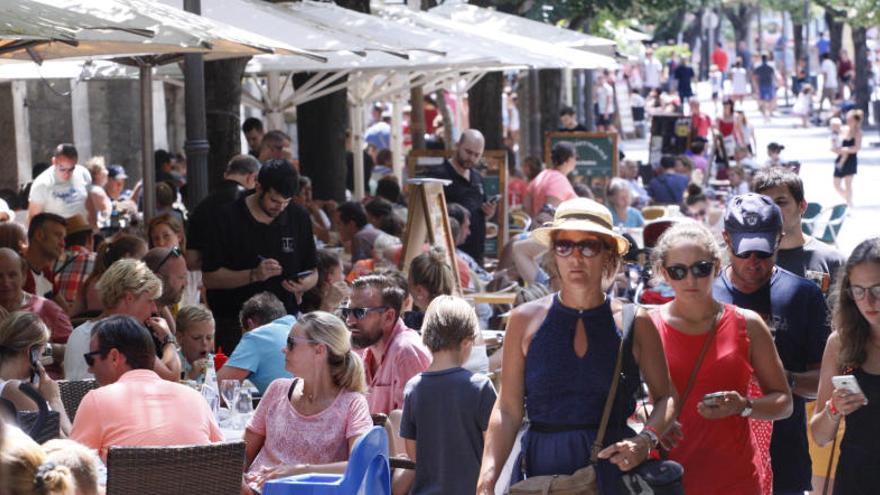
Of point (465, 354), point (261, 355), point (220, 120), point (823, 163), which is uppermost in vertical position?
point (220, 120)

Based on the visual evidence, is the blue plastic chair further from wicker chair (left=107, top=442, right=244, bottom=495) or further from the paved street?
the paved street

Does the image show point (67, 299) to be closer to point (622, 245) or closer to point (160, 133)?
point (622, 245)

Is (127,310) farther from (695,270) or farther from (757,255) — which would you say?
(695,270)

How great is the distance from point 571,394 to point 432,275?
436 centimetres

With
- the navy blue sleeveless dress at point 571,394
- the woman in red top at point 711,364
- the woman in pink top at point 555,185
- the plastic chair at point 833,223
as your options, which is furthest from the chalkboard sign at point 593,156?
the navy blue sleeveless dress at point 571,394

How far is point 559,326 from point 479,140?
380 inches

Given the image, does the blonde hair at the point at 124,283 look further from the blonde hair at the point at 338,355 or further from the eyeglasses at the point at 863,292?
the eyeglasses at the point at 863,292

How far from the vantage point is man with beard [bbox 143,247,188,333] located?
32.2ft

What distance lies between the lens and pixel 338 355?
272 inches

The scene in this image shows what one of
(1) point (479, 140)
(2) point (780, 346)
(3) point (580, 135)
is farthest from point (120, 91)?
(2) point (780, 346)

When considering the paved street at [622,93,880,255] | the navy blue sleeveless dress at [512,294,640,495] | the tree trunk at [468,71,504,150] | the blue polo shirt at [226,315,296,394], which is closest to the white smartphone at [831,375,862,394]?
the navy blue sleeveless dress at [512,294,640,495]

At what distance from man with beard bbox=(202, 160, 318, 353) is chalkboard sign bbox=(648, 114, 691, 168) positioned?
22.8 meters

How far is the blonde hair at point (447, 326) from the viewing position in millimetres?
6934

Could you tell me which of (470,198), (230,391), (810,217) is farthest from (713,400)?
(810,217)
